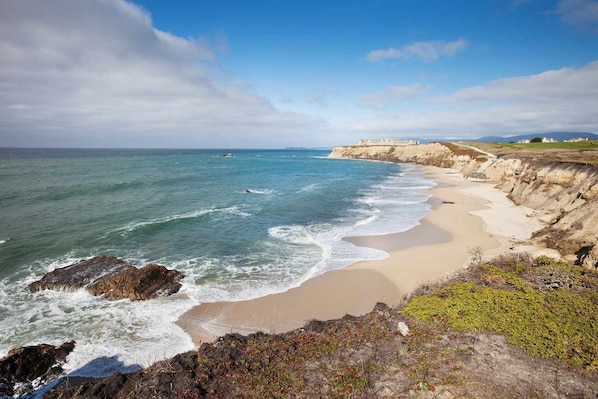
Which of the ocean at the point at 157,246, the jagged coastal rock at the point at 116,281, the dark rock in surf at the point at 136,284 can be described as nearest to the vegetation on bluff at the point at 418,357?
the ocean at the point at 157,246

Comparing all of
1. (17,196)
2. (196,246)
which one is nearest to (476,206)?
(196,246)

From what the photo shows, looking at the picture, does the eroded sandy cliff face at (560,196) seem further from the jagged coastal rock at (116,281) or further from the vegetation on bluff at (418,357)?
the jagged coastal rock at (116,281)

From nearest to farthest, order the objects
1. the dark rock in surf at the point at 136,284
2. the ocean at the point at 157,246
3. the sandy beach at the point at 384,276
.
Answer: the ocean at the point at 157,246 → the sandy beach at the point at 384,276 → the dark rock in surf at the point at 136,284

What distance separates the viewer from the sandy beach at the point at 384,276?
43.2ft

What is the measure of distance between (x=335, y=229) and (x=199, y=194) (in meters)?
24.5

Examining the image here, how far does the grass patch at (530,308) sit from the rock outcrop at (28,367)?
12.5 metres

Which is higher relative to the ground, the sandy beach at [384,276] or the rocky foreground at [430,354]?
the rocky foreground at [430,354]

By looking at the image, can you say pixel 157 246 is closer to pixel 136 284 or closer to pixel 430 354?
pixel 136 284

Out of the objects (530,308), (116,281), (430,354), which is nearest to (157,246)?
(116,281)

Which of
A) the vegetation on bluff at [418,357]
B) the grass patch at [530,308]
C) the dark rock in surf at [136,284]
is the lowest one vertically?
the dark rock in surf at [136,284]

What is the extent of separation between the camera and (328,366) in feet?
26.0

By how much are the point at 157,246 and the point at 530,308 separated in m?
21.9

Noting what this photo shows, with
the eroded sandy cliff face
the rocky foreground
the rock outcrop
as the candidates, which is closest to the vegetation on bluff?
the rocky foreground

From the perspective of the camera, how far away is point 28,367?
998cm
